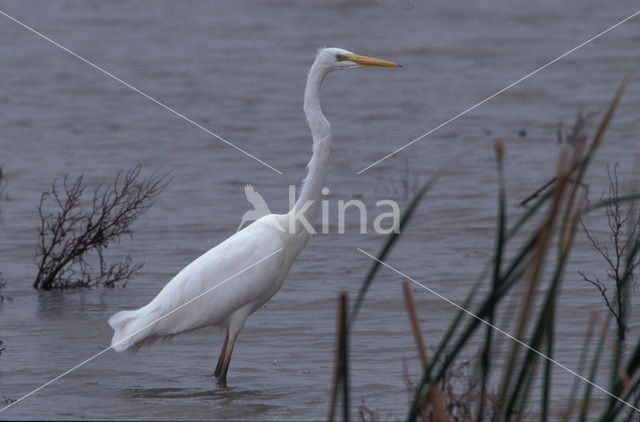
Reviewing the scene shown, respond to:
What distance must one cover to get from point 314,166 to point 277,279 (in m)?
0.62

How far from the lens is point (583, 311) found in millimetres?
6621

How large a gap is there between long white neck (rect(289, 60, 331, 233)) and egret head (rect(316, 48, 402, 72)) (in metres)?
0.04

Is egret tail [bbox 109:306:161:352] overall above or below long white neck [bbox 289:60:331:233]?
below

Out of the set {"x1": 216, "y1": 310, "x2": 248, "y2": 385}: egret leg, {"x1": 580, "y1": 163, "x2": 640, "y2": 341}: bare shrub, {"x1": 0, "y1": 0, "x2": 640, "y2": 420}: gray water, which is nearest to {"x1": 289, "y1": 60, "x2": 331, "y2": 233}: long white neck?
{"x1": 216, "y1": 310, "x2": 248, "y2": 385}: egret leg

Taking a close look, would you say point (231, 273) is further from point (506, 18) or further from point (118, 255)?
point (506, 18)

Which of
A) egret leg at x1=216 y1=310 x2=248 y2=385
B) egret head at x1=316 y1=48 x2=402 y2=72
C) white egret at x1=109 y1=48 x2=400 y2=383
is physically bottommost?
egret leg at x1=216 y1=310 x2=248 y2=385

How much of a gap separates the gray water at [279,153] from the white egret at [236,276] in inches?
10.3

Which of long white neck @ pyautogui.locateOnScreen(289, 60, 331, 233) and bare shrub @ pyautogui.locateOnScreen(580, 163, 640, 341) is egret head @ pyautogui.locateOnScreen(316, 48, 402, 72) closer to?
long white neck @ pyautogui.locateOnScreen(289, 60, 331, 233)

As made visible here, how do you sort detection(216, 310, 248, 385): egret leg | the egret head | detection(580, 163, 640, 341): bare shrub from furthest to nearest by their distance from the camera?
the egret head < detection(216, 310, 248, 385): egret leg < detection(580, 163, 640, 341): bare shrub

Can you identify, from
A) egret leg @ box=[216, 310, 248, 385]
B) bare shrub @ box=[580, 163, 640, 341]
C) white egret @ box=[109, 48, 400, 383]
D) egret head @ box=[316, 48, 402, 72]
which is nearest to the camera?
bare shrub @ box=[580, 163, 640, 341]

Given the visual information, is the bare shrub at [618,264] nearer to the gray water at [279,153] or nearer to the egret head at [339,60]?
the gray water at [279,153]

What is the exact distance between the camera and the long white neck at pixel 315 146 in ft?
18.1

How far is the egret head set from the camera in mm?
5707

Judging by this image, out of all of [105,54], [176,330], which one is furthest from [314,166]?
[105,54]
